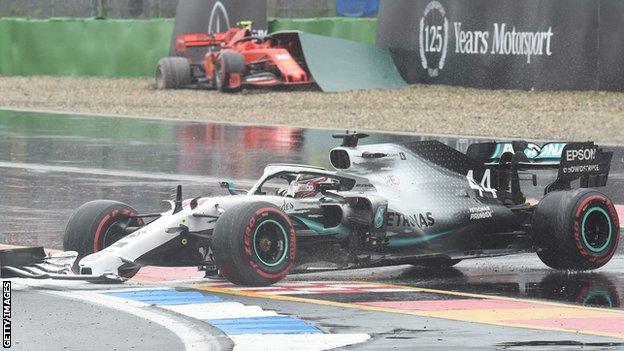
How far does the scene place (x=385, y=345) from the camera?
8289mm

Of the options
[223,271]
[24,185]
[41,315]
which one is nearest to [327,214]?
[223,271]

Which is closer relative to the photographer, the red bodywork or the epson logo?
the epson logo

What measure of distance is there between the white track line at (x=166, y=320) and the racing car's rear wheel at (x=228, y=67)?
21753 millimetres

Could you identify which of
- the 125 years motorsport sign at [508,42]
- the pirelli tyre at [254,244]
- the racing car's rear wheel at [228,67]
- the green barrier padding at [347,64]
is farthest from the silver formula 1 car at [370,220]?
the racing car's rear wheel at [228,67]

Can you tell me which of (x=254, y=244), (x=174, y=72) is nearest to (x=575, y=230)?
(x=254, y=244)

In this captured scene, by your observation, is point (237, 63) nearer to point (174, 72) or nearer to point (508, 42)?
point (174, 72)

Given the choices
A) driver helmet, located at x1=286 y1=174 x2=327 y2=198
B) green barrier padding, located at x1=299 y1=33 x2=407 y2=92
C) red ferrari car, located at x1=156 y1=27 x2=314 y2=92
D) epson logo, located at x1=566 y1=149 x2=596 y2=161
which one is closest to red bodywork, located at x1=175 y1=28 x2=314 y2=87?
red ferrari car, located at x1=156 y1=27 x2=314 y2=92

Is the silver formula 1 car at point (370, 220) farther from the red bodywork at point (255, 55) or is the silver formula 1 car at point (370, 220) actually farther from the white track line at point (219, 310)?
the red bodywork at point (255, 55)

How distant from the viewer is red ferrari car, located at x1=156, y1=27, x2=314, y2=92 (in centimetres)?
3184

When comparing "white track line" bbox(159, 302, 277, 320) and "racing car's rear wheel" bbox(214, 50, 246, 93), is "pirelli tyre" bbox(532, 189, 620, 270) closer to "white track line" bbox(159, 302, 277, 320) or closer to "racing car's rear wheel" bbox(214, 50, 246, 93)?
"white track line" bbox(159, 302, 277, 320)

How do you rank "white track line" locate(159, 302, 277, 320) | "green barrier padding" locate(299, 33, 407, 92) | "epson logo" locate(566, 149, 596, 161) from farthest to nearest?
"green barrier padding" locate(299, 33, 407, 92) → "epson logo" locate(566, 149, 596, 161) → "white track line" locate(159, 302, 277, 320)

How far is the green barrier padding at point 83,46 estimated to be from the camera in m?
38.1

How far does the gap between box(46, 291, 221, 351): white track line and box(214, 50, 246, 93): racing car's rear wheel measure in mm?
21753

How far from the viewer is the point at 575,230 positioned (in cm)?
1191
